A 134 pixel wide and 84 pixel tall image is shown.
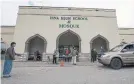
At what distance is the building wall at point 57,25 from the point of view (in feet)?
70.8

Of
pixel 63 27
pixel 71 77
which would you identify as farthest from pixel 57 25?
pixel 71 77

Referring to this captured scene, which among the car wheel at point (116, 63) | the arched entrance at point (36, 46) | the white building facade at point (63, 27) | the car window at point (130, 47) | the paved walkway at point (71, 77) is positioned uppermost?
the white building facade at point (63, 27)

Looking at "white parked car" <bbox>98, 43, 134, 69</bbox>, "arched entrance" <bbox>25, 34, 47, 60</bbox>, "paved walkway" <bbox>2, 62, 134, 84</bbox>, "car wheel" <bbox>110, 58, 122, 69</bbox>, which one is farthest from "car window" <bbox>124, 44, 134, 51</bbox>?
"arched entrance" <bbox>25, 34, 47, 60</bbox>

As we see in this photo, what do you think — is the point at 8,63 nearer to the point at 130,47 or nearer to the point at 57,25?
the point at 130,47

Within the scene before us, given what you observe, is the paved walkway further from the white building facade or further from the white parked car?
the white building facade

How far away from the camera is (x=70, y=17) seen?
22.5 meters

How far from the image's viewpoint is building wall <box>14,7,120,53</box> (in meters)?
21.6

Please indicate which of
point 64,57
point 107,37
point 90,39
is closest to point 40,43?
point 64,57

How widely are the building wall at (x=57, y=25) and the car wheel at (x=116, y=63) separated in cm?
997

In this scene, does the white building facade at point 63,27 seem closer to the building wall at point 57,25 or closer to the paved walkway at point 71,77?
the building wall at point 57,25

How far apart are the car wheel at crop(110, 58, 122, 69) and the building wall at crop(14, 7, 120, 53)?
32.7 feet

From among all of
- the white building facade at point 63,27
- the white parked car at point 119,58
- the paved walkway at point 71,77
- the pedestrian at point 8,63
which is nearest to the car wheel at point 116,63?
the white parked car at point 119,58

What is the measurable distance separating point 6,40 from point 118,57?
19.3 m

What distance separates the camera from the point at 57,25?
2200 cm
